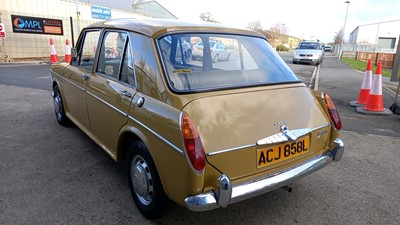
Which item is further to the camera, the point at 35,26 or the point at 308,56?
the point at 308,56

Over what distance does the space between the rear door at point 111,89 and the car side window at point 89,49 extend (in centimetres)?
26

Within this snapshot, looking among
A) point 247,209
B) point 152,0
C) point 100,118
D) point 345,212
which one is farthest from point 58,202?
point 152,0

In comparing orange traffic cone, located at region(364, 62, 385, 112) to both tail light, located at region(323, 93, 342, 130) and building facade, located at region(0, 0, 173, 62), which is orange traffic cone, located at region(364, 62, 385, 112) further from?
building facade, located at region(0, 0, 173, 62)

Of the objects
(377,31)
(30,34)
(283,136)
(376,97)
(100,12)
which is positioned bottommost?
(376,97)

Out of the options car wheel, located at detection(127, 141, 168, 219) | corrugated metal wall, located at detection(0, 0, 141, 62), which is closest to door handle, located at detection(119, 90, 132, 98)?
car wheel, located at detection(127, 141, 168, 219)

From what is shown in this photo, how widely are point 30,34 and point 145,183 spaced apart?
15.5 meters

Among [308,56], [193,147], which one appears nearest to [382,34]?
[308,56]

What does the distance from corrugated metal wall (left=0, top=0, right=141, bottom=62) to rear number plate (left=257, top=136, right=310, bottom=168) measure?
1531 centimetres

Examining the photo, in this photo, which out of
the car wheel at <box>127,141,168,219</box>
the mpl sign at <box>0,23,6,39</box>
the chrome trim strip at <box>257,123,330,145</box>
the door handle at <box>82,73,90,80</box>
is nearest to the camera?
the chrome trim strip at <box>257,123,330,145</box>

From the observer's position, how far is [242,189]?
210 cm

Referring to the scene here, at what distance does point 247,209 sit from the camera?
271 centimetres

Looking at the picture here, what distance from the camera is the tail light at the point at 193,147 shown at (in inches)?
77.3

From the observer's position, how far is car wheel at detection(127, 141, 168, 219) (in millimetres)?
2375

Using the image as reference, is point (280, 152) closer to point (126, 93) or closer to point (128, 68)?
point (126, 93)
